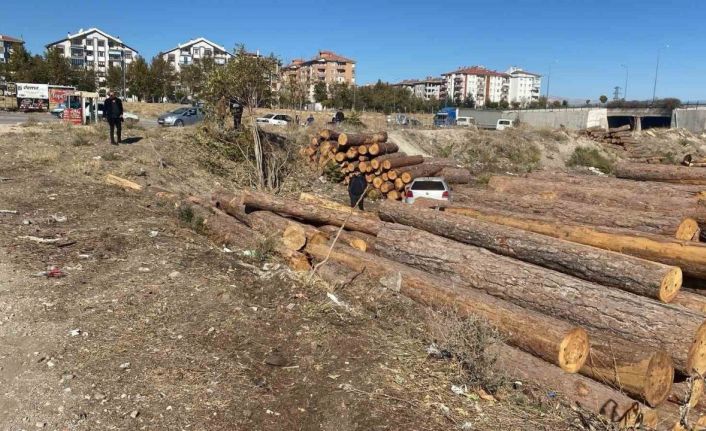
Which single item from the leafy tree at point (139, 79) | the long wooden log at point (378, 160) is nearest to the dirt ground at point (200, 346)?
the long wooden log at point (378, 160)

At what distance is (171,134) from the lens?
1928 cm

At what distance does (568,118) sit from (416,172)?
150 ft

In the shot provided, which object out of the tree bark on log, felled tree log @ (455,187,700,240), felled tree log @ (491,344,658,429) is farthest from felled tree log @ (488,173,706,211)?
felled tree log @ (491,344,658,429)

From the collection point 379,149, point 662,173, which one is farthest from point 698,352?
point 379,149

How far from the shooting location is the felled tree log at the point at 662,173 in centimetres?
1262

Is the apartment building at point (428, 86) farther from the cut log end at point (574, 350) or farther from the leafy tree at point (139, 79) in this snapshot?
the cut log end at point (574, 350)

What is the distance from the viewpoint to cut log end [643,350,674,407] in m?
4.44

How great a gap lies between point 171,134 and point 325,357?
1612 cm

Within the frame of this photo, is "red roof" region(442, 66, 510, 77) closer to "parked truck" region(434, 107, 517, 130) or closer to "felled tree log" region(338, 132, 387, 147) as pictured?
"parked truck" region(434, 107, 517, 130)

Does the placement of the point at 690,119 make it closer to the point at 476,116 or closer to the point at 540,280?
the point at 476,116

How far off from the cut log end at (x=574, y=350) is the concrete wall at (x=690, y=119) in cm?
5965

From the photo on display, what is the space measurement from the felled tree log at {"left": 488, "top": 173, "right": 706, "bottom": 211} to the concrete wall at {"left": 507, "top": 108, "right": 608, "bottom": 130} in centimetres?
4630

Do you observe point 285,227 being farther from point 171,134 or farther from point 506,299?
point 171,134

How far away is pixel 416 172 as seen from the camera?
17.8m
